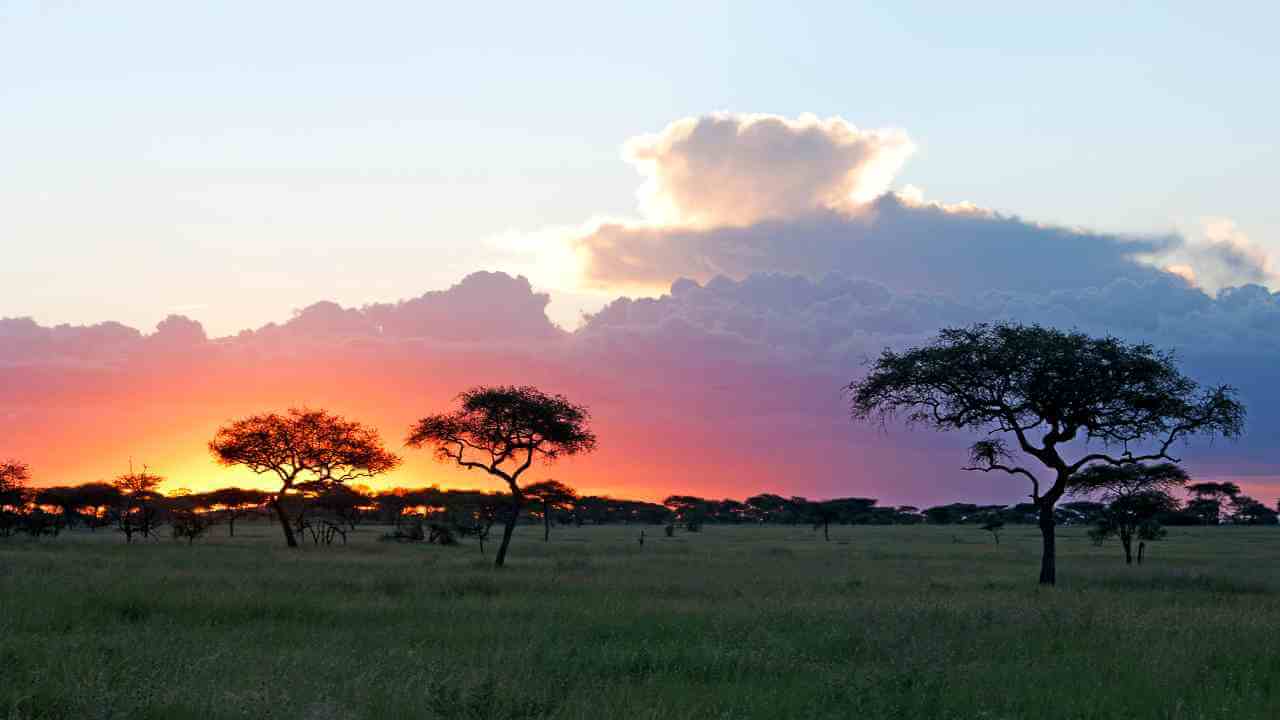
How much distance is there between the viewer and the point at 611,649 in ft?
53.5

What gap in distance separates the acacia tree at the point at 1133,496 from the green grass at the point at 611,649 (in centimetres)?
1972

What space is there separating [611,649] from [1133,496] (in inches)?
1776

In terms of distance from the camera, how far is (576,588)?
29125 millimetres

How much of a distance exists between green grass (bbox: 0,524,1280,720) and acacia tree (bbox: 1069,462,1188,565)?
776 inches

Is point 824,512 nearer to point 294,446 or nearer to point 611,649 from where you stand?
point 294,446

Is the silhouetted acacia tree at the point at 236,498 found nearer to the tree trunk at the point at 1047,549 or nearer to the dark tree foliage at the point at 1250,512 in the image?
the tree trunk at the point at 1047,549

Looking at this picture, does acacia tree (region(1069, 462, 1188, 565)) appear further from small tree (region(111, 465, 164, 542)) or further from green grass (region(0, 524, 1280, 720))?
small tree (region(111, 465, 164, 542))

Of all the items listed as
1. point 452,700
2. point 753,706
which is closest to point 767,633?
point 753,706

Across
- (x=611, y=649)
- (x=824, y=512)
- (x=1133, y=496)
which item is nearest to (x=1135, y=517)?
(x=1133, y=496)

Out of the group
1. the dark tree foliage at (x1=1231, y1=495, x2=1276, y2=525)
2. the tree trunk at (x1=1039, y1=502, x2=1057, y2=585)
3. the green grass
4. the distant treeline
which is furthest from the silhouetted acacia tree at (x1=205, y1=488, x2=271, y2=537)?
the dark tree foliage at (x1=1231, y1=495, x2=1276, y2=525)

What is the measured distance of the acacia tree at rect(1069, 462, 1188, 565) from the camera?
50.7 metres

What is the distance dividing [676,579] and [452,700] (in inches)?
952

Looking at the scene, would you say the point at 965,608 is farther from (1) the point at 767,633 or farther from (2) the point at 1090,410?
(2) the point at 1090,410

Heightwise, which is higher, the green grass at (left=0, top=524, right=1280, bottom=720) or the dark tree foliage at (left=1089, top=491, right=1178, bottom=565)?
the dark tree foliage at (left=1089, top=491, right=1178, bottom=565)
